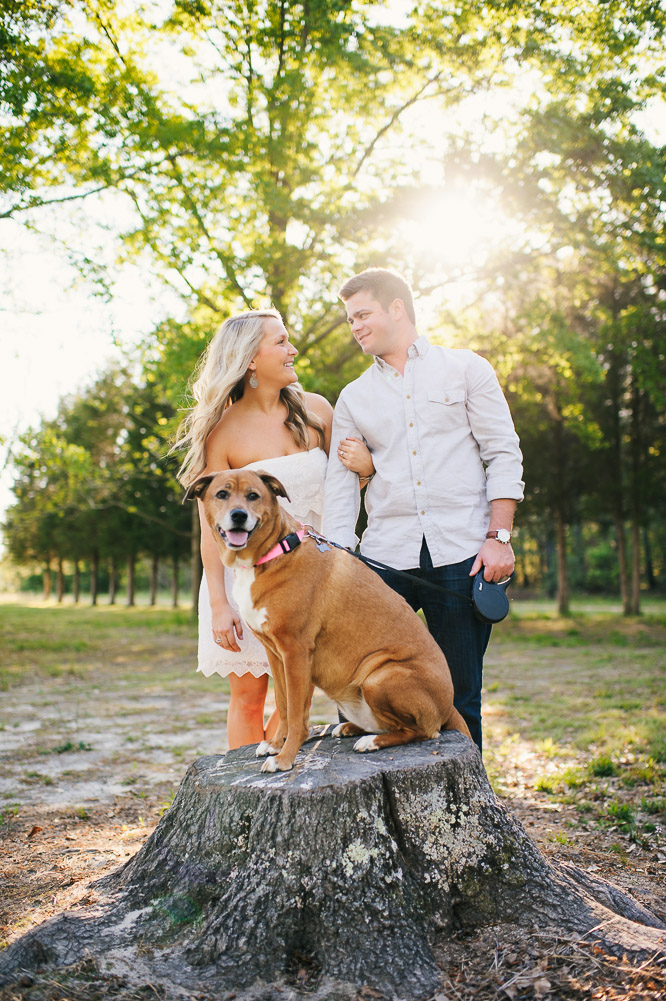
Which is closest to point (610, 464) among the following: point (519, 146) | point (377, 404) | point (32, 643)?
point (519, 146)

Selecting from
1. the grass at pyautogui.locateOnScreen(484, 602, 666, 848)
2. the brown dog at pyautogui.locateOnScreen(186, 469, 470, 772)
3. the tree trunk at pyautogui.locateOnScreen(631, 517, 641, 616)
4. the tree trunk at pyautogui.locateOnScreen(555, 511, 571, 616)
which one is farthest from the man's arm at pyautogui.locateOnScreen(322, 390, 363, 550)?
the tree trunk at pyautogui.locateOnScreen(555, 511, 571, 616)

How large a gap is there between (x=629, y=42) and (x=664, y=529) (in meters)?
33.1

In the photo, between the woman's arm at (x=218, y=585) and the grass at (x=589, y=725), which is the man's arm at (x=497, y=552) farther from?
the grass at (x=589, y=725)

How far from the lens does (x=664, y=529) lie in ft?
136

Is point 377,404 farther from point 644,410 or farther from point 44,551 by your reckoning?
point 44,551

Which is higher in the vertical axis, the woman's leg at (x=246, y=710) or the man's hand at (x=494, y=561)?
the man's hand at (x=494, y=561)

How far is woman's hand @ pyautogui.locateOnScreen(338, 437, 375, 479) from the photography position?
4258 millimetres

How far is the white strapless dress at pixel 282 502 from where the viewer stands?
15.1ft

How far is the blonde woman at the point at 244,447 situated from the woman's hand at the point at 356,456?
0.40 feet

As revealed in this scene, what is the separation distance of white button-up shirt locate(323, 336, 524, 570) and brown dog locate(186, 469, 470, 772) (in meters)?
0.46

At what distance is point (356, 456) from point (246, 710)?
1859 millimetres

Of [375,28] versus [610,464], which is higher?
[375,28]

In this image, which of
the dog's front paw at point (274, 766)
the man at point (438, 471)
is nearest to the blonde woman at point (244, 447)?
the man at point (438, 471)

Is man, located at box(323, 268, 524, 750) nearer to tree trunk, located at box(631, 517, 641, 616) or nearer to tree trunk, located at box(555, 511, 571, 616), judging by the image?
tree trunk, located at box(631, 517, 641, 616)
